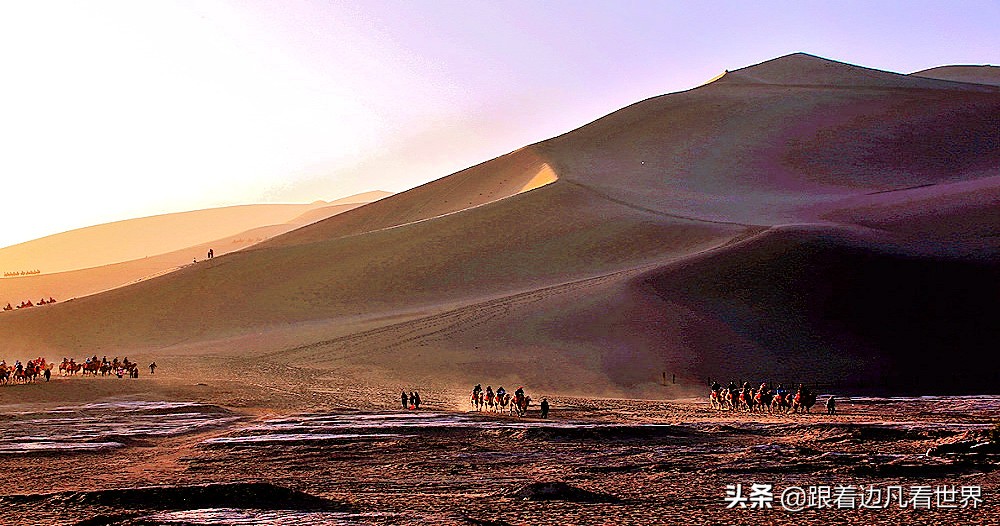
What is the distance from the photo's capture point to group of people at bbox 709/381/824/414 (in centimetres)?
2795

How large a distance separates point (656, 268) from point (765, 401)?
2283 cm

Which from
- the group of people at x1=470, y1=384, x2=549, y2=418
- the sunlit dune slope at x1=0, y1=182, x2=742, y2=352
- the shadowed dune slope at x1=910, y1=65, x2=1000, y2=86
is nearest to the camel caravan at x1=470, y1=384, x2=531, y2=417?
the group of people at x1=470, y1=384, x2=549, y2=418

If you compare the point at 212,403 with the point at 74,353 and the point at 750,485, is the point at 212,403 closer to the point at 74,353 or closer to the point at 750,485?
the point at 750,485

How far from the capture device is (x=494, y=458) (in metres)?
18.7

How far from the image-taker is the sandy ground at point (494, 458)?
13430 millimetres

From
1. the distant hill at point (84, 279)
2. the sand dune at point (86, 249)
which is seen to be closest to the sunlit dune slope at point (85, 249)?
the sand dune at point (86, 249)

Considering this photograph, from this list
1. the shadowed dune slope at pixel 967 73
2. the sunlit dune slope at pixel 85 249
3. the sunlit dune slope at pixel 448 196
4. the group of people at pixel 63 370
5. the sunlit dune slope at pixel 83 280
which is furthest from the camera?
the sunlit dune slope at pixel 85 249

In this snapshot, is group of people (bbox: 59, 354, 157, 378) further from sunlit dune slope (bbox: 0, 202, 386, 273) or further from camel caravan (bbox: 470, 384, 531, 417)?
sunlit dune slope (bbox: 0, 202, 386, 273)

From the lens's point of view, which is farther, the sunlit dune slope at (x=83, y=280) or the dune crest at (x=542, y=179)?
the sunlit dune slope at (x=83, y=280)

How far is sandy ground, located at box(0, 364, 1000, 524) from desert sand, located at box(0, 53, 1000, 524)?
10 centimetres

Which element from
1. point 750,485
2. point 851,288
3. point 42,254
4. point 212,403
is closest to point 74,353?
point 212,403

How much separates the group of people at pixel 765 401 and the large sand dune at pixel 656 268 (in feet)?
26.6

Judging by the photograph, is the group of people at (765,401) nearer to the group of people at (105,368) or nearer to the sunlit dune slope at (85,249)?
the group of people at (105,368)

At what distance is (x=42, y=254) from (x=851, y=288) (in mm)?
160873
